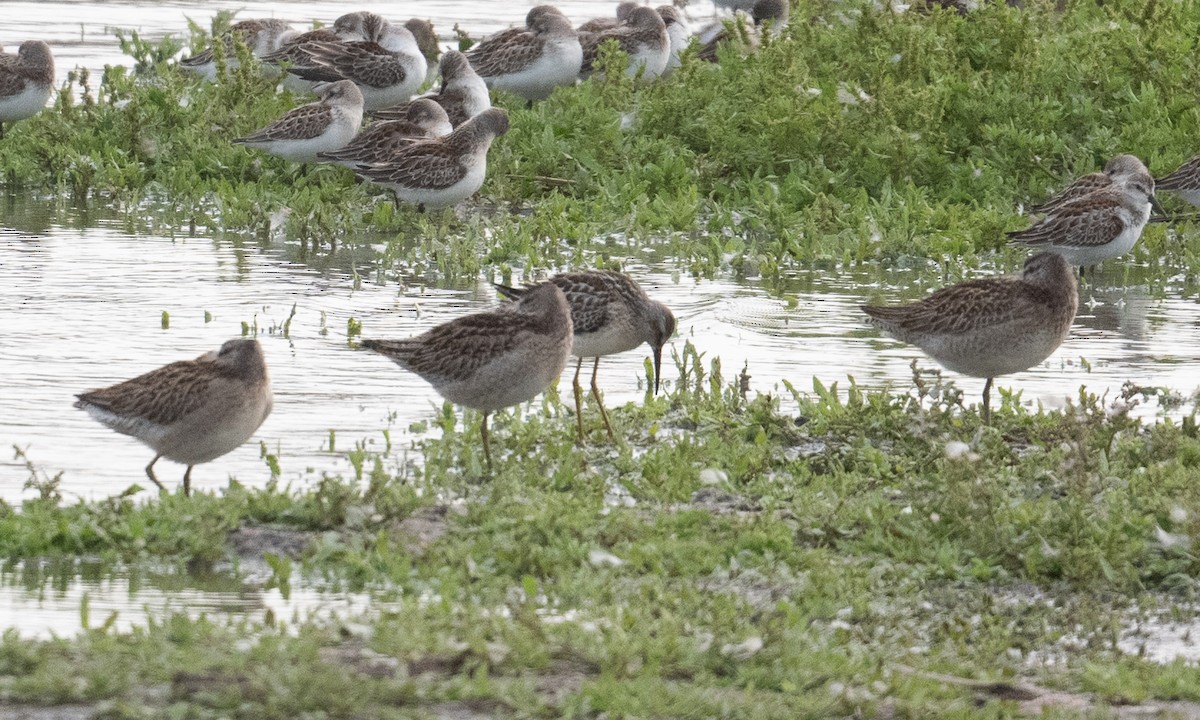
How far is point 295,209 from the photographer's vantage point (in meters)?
15.5

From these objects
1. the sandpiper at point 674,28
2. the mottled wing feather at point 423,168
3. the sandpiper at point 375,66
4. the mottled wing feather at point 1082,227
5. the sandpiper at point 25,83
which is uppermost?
the sandpiper at point 674,28

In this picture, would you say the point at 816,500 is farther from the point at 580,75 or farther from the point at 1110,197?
the point at 580,75

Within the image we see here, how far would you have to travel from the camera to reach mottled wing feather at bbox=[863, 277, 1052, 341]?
10164mm

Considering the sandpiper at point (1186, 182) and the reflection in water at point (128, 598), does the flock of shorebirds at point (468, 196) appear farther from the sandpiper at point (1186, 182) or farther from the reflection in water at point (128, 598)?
the reflection in water at point (128, 598)

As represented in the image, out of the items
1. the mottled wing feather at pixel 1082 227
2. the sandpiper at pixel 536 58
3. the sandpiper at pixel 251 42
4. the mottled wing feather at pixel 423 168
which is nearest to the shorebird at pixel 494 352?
the mottled wing feather at pixel 1082 227

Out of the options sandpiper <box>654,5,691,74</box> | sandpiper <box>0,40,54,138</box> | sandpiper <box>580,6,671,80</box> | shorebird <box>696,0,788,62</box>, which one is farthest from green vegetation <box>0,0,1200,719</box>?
sandpiper <box>654,5,691,74</box>

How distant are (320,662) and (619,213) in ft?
32.5

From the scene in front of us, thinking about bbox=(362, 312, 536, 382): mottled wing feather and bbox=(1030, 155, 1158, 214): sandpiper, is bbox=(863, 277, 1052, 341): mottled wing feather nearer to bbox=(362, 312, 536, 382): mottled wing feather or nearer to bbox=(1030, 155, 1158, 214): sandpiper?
bbox=(362, 312, 536, 382): mottled wing feather

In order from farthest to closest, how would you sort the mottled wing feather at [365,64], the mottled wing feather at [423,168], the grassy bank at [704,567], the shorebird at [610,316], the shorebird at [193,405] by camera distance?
the mottled wing feather at [365,64] → the mottled wing feather at [423,168] → the shorebird at [610,316] → the shorebird at [193,405] → the grassy bank at [704,567]

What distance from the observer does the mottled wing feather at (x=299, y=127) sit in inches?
644

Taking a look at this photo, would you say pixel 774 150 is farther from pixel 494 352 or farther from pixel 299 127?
pixel 494 352

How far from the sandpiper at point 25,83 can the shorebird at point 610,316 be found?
885 centimetres

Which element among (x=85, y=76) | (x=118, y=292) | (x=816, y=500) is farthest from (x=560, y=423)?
(x=85, y=76)

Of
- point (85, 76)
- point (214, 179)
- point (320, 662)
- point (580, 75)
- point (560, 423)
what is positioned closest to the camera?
point (320, 662)
